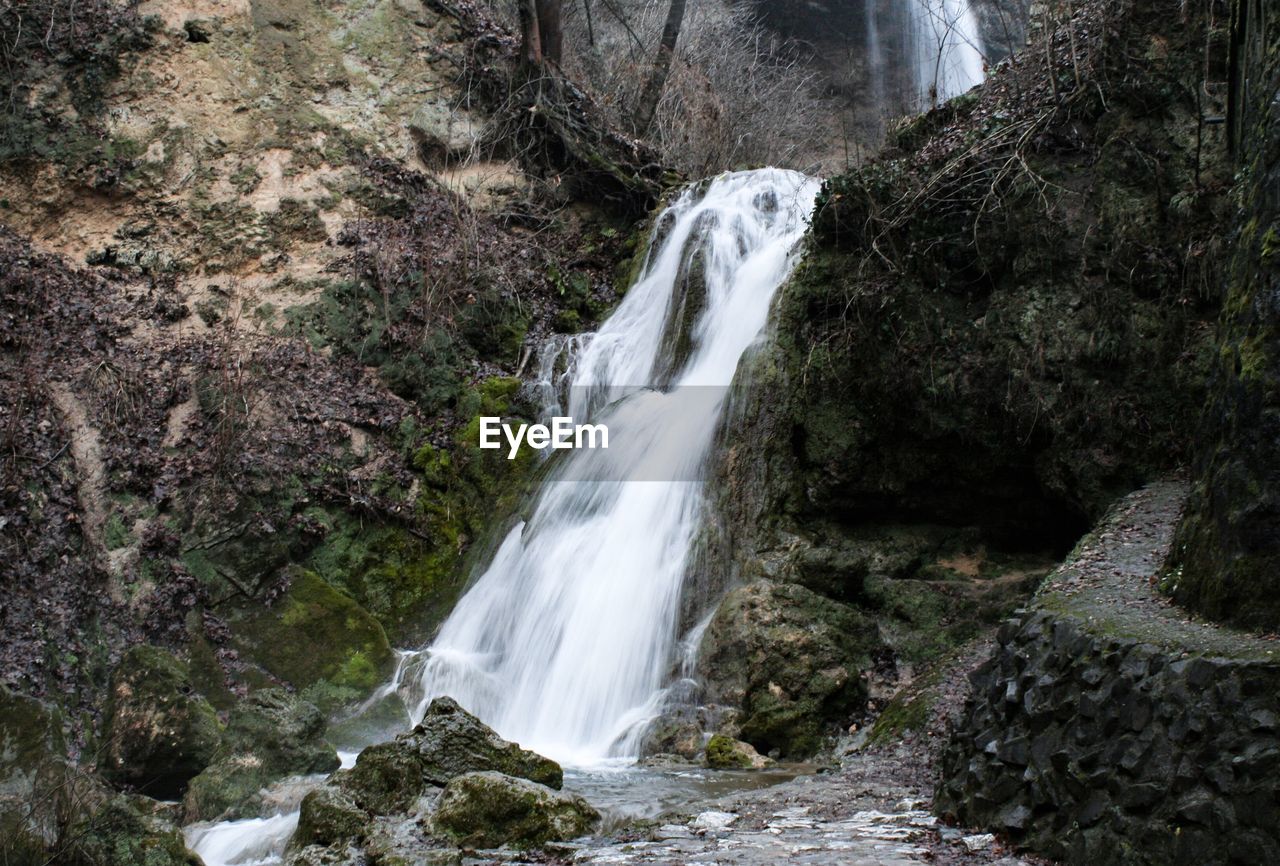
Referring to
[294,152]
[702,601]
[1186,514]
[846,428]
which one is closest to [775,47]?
[294,152]

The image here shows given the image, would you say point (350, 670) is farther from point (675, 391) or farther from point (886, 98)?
point (886, 98)

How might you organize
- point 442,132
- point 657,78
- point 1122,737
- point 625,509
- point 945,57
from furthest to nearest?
point 945,57, point 657,78, point 442,132, point 625,509, point 1122,737

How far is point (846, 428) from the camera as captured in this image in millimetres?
9133

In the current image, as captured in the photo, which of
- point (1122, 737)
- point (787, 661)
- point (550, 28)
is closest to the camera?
point (1122, 737)

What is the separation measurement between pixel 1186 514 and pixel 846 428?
439 centimetres

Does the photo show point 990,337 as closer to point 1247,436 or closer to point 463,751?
point 1247,436

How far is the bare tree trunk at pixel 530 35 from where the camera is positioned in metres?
14.7

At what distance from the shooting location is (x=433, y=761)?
567 centimetres

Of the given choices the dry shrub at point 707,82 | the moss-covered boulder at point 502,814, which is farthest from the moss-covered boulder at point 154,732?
the dry shrub at point 707,82

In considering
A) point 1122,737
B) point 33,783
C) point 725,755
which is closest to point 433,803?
point 725,755

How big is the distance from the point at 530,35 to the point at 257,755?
11.6 m

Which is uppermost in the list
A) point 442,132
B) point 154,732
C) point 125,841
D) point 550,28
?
point 550,28

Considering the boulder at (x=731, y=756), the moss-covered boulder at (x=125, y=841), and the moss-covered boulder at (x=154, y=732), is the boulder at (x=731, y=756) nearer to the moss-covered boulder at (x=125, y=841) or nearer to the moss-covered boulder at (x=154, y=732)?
the moss-covered boulder at (x=125, y=841)

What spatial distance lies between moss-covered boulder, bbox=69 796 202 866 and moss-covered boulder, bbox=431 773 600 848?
1320 millimetres
